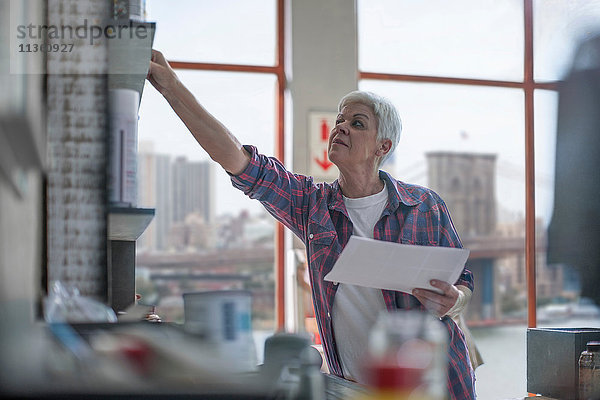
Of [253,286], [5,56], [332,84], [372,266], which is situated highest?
[332,84]

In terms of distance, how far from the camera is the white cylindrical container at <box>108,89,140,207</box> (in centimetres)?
103

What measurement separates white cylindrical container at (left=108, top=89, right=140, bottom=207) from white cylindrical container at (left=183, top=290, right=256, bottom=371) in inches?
10.0

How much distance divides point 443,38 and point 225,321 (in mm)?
4239

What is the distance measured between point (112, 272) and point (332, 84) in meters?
2.92

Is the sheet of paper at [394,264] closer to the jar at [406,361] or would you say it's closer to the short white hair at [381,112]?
the short white hair at [381,112]

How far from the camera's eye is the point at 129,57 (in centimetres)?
117

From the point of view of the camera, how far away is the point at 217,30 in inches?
171

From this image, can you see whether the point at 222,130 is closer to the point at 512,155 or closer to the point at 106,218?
the point at 106,218

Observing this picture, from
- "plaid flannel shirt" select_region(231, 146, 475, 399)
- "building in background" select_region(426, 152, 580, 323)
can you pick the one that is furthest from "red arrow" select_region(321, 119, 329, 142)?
"plaid flannel shirt" select_region(231, 146, 475, 399)

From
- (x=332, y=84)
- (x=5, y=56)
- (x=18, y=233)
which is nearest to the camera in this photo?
(x=5, y=56)

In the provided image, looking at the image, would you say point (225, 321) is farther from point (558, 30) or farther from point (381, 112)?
point (558, 30)

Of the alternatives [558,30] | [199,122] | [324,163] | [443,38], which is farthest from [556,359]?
[558,30]

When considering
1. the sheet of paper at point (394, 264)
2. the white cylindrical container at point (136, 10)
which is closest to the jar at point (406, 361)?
the white cylindrical container at point (136, 10)

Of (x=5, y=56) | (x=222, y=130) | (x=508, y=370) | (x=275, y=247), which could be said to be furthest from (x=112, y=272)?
(x=508, y=370)
